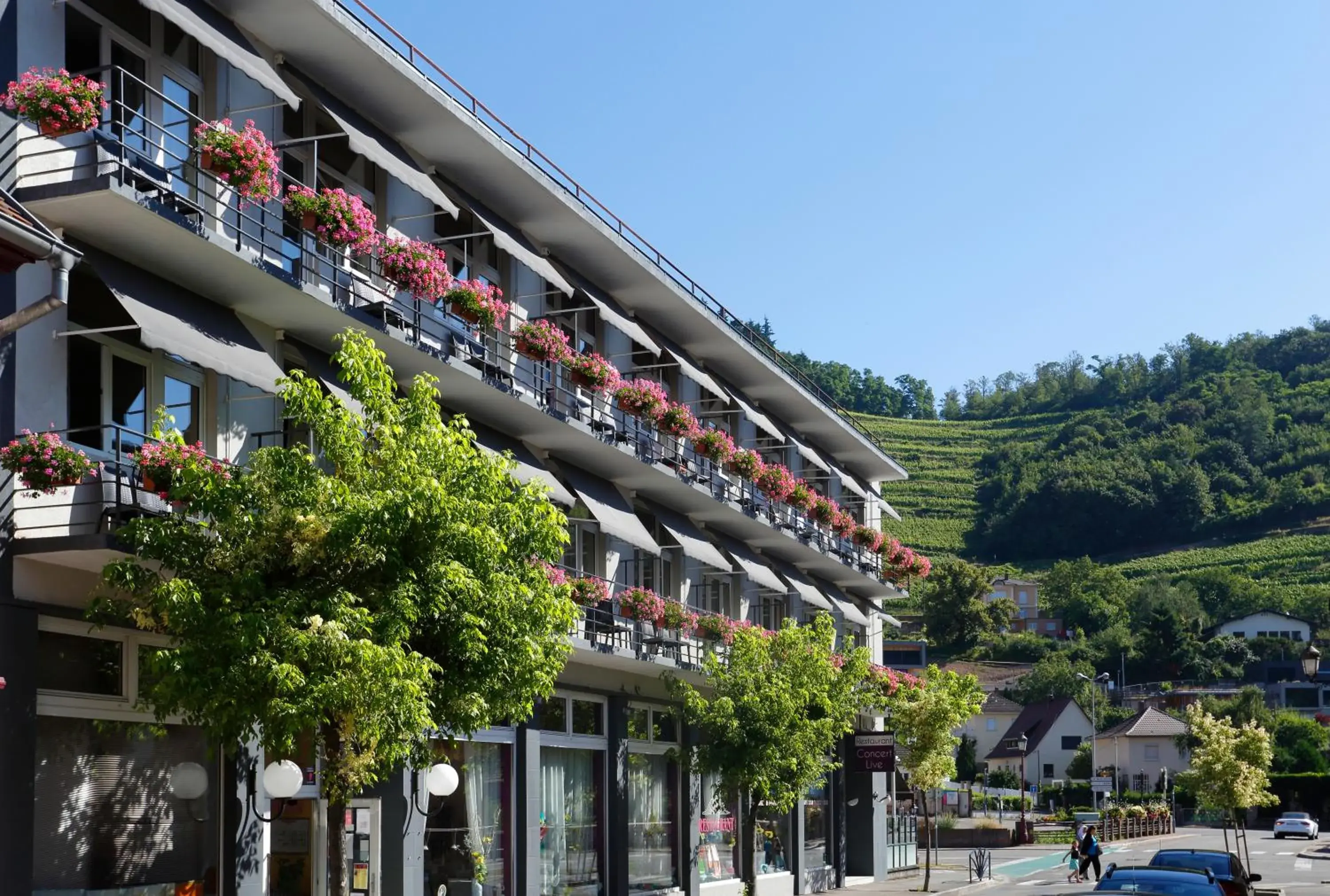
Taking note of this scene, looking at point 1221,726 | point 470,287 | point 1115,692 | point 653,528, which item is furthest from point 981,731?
point 470,287

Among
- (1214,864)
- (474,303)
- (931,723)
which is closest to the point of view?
(1214,864)

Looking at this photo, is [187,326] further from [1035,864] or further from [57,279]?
[1035,864]

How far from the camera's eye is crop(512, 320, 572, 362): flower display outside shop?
2708 cm

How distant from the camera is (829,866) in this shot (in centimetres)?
4472

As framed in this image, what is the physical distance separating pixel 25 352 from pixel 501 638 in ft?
18.8

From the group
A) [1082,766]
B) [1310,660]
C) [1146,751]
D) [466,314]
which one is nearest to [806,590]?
[1310,660]

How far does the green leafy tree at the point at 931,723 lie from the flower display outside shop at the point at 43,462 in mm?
31092

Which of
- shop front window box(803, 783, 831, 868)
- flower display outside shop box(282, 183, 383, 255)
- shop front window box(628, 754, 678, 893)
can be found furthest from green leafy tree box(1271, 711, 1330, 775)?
flower display outside shop box(282, 183, 383, 255)

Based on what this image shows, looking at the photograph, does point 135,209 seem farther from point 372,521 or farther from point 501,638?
point 501,638

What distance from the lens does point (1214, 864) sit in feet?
76.8

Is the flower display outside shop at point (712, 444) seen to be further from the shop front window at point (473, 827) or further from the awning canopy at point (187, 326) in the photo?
the awning canopy at point (187, 326)

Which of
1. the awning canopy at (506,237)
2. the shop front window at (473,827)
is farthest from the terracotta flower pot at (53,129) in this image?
the shop front window at (473,827)

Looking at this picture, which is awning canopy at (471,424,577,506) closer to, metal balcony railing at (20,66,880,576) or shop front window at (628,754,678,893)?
metal balcony railing at (20,66,880,576)

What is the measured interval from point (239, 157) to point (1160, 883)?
1222cm
